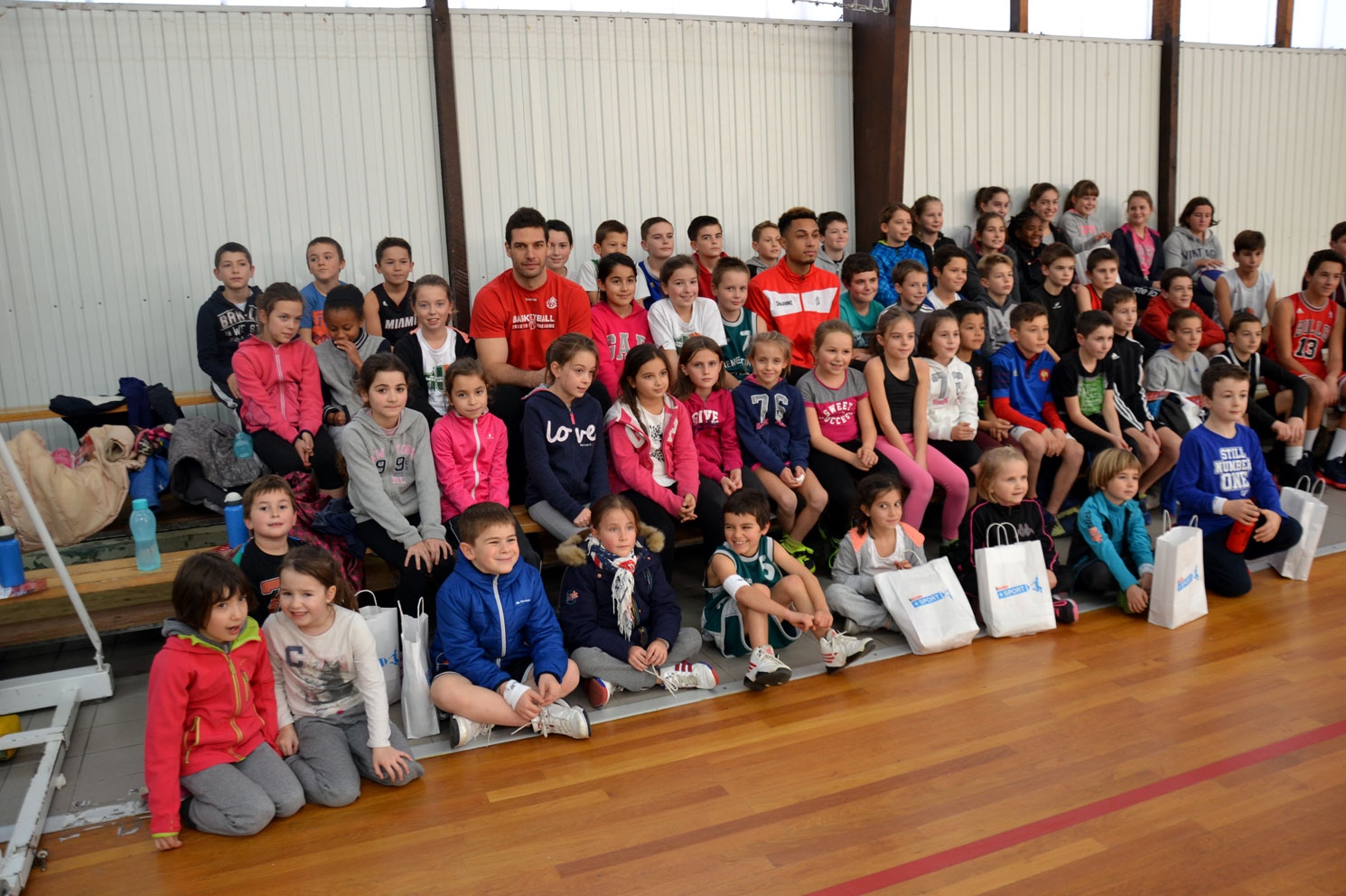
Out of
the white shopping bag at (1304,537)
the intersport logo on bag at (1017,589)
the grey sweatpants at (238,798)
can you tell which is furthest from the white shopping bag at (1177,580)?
the grey sweatpants at (238,798)

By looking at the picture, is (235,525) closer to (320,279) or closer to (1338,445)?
(320,279)

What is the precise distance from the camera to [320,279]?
5.22m

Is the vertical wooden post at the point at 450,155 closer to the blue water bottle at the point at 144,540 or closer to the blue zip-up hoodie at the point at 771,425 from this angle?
the blue zip-up hoodie at the point at 771,425

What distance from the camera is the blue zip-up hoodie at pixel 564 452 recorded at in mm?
4117

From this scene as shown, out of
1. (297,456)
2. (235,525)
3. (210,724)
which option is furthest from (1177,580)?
(235,525)

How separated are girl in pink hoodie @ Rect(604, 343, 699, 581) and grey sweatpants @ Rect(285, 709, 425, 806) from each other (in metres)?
1.45

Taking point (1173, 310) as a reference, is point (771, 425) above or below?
below

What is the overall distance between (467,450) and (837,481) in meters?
1.67

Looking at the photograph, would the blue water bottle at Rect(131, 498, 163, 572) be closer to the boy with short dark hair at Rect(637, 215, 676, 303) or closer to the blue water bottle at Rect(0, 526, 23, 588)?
the blue water bottle at Rect(0, 526, 23, 588)

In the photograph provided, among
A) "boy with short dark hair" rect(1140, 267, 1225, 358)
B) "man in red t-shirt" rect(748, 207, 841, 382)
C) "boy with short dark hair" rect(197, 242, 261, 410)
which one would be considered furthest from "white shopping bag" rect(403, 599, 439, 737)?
"boy with short dark hair" rect(1140, 267, 1225, 358)

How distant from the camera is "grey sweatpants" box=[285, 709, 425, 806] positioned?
291cm

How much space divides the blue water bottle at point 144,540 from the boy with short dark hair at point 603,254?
2.34 metres

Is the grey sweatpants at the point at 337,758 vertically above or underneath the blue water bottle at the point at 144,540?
underneath

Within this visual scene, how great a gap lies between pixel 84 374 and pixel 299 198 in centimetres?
142
